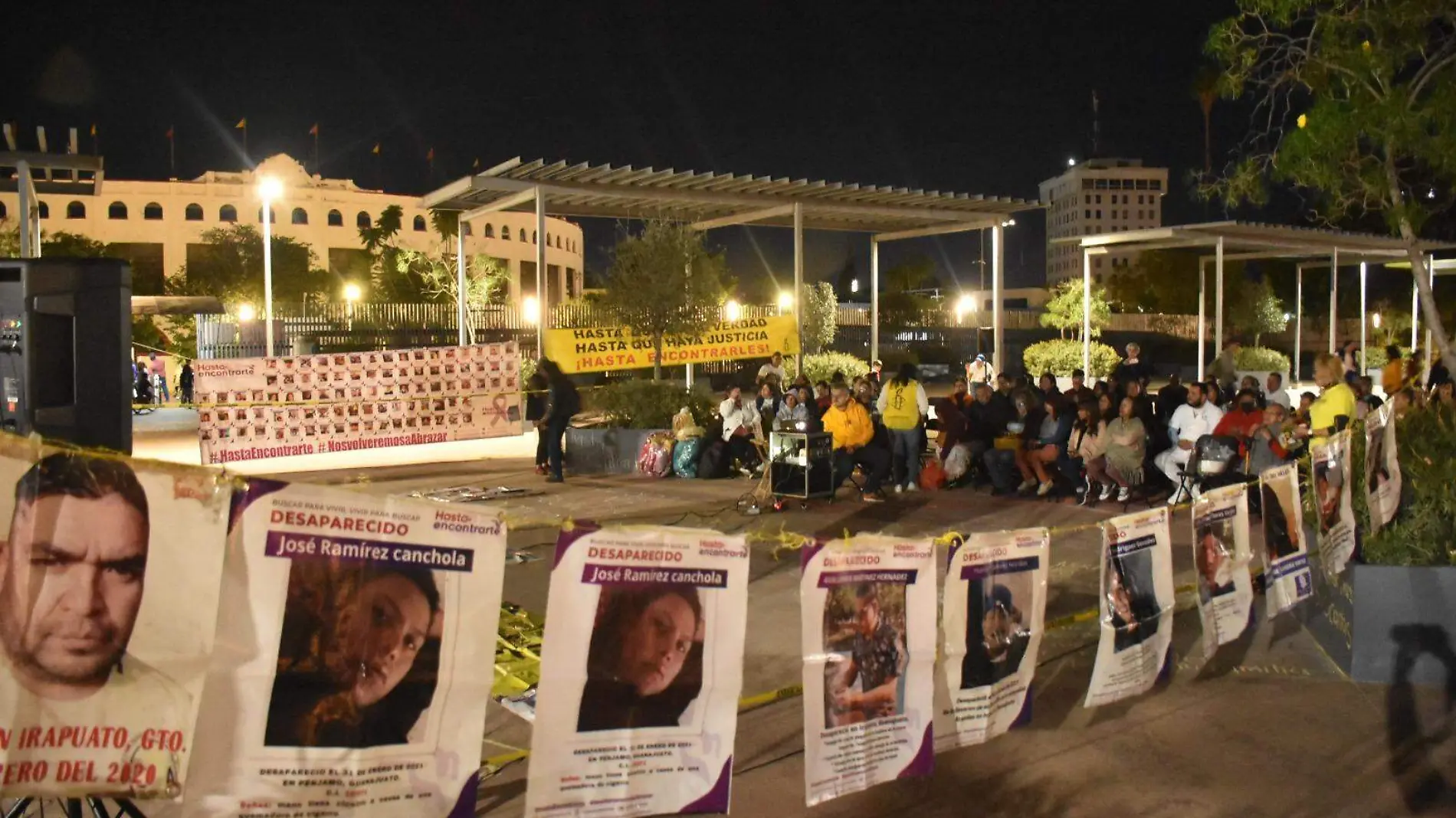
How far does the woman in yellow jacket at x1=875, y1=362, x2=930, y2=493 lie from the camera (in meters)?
13.1

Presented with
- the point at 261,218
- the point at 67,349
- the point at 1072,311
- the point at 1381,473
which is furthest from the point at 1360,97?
the point at 261,218

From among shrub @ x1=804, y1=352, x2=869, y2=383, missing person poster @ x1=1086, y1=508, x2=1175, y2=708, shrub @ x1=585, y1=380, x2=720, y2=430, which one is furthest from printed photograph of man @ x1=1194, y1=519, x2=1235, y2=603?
shrub @ x1=804, y1=352, x2=869, y2=383

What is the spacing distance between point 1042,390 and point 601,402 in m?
6.01

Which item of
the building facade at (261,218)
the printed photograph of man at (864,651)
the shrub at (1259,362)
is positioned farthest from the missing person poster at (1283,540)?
the building facade at (261,218)

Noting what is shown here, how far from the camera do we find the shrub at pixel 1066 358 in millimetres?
24719

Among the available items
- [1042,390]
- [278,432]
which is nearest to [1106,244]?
[1042,390]

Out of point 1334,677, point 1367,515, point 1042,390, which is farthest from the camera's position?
point 1042,390

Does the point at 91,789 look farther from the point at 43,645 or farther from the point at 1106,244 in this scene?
the point at 1106,244

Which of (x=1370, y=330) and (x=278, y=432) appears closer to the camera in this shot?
(x=278, y=432)

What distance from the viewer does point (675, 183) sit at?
754 inches

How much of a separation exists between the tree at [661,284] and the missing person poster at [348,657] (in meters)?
15.1

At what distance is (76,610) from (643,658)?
168cm

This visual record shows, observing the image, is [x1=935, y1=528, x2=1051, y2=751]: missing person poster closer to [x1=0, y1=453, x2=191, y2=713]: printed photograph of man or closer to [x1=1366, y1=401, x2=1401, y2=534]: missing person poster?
[x1=0, y1=453, x2=191, y2=713]: printed photograph of man

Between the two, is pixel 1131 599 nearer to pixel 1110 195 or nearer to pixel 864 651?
pixel 864 651
